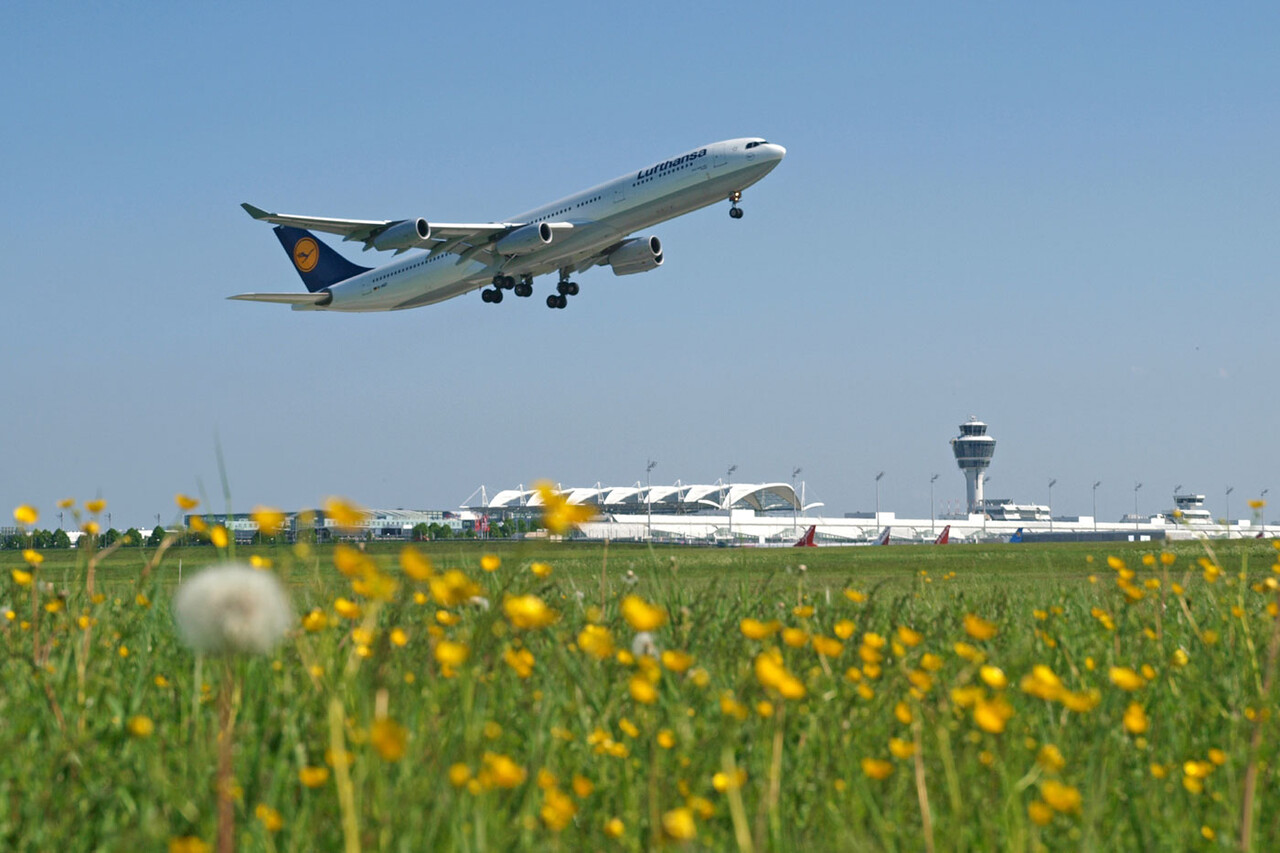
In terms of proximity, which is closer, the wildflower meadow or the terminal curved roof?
the wildflower meadow

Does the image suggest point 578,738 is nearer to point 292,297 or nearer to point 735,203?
point 735,203

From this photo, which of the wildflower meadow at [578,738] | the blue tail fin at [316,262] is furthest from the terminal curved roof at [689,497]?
the wildflower meadow at [578,738]

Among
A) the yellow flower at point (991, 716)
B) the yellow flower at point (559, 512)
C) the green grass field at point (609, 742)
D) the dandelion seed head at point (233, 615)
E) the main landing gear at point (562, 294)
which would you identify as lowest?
the green grass field at point (609, 742)

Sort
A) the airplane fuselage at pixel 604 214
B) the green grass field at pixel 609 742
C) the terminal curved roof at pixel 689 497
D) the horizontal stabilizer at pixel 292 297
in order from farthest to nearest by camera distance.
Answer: the terminal curved roof at pixel 689 497 → the horizontal stabilizer at pixel 292 297 → the airplane fuselage at pixel 604 214 → the green grass field at pixel 609 742

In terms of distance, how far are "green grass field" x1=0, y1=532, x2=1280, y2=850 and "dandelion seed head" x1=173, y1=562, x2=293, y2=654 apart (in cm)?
24

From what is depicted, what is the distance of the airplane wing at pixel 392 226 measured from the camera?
3991 cm

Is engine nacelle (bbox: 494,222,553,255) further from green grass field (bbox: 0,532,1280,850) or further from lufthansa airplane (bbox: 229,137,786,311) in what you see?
green grass field (bbox: 0,532,1280,850)

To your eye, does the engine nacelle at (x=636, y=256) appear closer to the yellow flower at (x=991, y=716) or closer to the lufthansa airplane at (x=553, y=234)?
the lufthansa airplane at (x=553, y=234)

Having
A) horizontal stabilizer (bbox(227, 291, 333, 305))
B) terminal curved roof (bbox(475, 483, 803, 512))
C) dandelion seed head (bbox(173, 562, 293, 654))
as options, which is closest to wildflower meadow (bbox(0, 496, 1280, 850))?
dandelion seed head (bbox(173, 562, 293, 654))

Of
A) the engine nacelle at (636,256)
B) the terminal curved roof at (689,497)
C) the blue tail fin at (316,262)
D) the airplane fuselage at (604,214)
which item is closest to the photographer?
the airplane fuselage at (604,214)

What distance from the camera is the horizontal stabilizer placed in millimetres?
50812

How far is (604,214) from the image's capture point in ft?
129

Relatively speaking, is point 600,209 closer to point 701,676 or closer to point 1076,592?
point 1076,592

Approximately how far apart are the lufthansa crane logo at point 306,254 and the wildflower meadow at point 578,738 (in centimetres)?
5162
